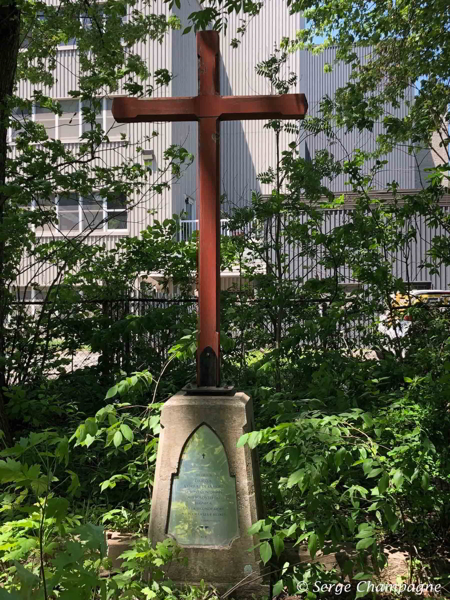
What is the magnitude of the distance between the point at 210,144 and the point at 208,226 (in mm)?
519

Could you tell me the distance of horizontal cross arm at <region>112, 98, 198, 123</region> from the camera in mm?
4035

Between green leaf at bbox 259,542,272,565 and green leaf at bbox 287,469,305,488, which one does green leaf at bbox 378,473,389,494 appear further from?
green leaf at bbox 259,542,272,565

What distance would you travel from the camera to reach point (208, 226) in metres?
3.99

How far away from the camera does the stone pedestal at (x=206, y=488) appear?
3.63m

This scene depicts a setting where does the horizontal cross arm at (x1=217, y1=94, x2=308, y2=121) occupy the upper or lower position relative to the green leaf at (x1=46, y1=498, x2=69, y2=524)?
upper

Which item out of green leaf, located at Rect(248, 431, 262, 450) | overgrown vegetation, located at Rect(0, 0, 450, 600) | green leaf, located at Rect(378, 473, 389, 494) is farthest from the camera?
overgrown vegetation, located at Rect(0, 0, 450, 600)

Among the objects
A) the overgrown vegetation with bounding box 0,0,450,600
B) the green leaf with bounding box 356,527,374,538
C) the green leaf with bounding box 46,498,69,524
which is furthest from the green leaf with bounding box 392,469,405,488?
the green leaf with bounding box 46,498,69,524

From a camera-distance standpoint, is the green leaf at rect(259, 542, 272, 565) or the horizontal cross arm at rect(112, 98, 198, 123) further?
the horizontal cross arm at rect(112, 98, 198, 123)

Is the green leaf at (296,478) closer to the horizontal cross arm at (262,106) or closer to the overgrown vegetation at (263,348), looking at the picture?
the overgrown vegetation at (263,348)

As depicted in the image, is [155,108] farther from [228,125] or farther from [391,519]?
[228,125]

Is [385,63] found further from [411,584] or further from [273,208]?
[411,584]

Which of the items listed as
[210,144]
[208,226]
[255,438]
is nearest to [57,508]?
[255,438]

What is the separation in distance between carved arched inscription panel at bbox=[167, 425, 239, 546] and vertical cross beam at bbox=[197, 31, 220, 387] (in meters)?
0.41

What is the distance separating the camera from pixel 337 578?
3508mm
